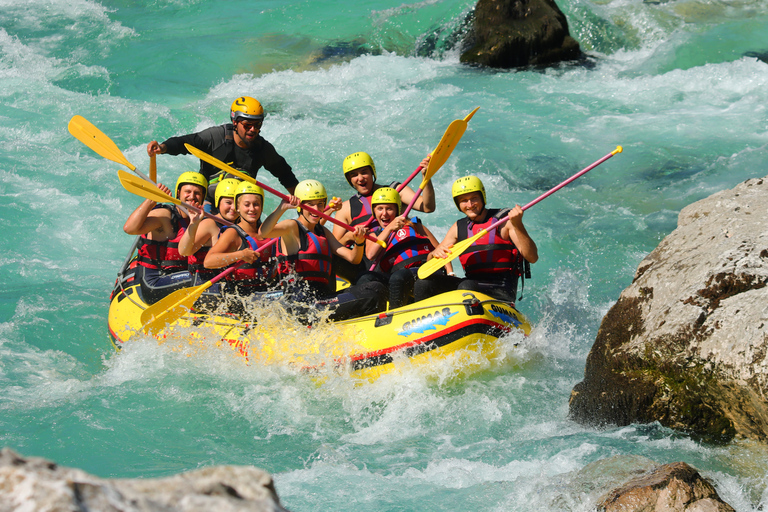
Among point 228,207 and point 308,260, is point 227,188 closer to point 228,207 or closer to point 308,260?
point 228,207

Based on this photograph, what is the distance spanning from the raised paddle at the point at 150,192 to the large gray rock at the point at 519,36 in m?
9.44

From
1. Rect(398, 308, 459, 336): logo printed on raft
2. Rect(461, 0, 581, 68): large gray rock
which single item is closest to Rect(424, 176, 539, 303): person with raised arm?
Rect(398, 308, 459, 336): logo printed on raft

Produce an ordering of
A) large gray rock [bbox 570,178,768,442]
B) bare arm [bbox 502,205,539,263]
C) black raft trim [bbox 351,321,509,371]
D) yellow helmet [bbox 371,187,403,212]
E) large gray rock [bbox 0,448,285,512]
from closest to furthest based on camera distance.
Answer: large gray rock [bbox 0,448,285,512]
large gray rock [bbox 570,178,768,442]
black raft trim [bbox 351,321,509,371]
bare arm [bbox 502,205,539,263]
yellow helmet [bbox 371,187,403,212]

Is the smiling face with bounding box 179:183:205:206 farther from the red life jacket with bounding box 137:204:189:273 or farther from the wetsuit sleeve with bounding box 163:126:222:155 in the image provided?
the wetsuit sleeve with bounding box 163:126:222:155

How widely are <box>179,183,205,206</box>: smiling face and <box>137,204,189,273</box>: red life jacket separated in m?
0.33

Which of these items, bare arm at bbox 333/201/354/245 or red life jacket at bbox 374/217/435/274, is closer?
red life jacket at bbox 374/217/435/274

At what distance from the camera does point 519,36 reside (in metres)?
12.9

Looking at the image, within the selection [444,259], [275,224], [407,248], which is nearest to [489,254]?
[444,259]

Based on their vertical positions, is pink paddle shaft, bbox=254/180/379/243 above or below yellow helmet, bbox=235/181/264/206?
below

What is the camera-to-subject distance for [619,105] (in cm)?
1136

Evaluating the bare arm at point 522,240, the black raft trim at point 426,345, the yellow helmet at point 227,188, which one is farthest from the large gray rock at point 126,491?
the yellow helmet at point 227,188

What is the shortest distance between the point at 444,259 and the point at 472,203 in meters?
0.58

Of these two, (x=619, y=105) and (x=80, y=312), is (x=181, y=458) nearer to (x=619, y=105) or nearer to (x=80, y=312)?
(x=80, y=312)

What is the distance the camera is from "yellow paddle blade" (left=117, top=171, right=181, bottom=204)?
191 inches
